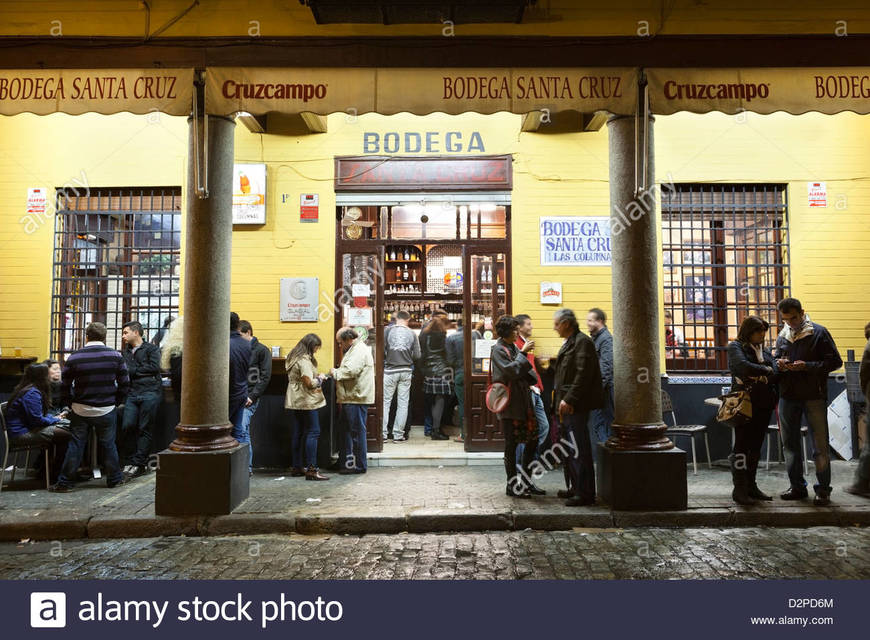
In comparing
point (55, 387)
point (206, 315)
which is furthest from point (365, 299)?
point (55, 387)

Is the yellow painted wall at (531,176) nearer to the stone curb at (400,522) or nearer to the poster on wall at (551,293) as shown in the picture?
the poster on wall at (551,293)

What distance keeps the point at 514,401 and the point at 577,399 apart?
0.70 metres

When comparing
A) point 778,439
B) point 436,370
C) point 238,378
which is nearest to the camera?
point 238,378

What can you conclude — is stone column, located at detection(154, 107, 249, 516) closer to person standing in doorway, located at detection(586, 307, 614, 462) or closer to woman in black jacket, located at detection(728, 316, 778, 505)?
person standing in doorway, located at detection(586, 307, 614, 462)

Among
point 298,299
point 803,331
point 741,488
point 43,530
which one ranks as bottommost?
point 43,530

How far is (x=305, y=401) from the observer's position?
7.74m

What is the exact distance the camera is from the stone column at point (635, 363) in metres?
6.01

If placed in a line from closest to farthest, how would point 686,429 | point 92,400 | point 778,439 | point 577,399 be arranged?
point 577,399 → point 92,400 → point 686,429 → point 778,439

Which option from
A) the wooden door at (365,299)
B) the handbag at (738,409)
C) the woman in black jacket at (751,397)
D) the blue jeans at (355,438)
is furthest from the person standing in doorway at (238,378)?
the woman in black jacket at (751,397)

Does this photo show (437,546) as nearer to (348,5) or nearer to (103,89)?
(348,5)

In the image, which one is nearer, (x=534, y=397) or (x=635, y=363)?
(x=635, y=363)

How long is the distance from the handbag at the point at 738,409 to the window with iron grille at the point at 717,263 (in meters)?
2.71

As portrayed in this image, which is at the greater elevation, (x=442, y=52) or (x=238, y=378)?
(x=442, y=52)

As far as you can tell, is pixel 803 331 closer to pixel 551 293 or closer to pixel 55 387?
pixel 551 293
